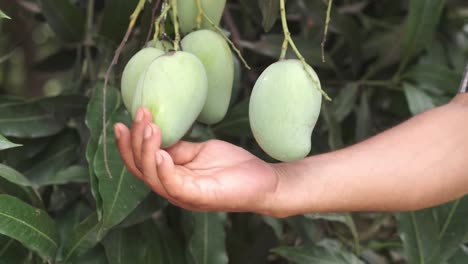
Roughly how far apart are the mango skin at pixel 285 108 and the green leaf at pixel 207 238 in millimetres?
312

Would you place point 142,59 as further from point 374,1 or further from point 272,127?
point 374,1

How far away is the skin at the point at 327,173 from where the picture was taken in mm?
502

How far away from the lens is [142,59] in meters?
0.53

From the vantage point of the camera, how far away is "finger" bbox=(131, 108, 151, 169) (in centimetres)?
48

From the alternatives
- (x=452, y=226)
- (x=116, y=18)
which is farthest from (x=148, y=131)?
(x=452, y=226)

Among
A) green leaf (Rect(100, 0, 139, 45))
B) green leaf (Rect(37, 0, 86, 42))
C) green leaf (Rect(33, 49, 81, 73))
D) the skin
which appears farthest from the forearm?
green leaf (Rect(33, 49, 81, 73))

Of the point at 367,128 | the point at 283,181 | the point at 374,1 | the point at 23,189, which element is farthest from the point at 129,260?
the point at 374,1

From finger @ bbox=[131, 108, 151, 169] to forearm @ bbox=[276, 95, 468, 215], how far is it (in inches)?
5.1

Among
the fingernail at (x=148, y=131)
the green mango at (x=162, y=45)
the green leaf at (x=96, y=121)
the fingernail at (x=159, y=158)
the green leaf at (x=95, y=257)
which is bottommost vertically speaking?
the green leaf at (x=95, y=257)

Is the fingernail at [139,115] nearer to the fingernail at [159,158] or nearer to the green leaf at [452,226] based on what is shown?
the fingernail at [159,158]

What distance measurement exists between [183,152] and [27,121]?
40 centimetres

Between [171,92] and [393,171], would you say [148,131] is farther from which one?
[393,171]

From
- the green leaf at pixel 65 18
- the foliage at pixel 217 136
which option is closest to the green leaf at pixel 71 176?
the foliage at pixel 217 136

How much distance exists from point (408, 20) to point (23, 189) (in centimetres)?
59
